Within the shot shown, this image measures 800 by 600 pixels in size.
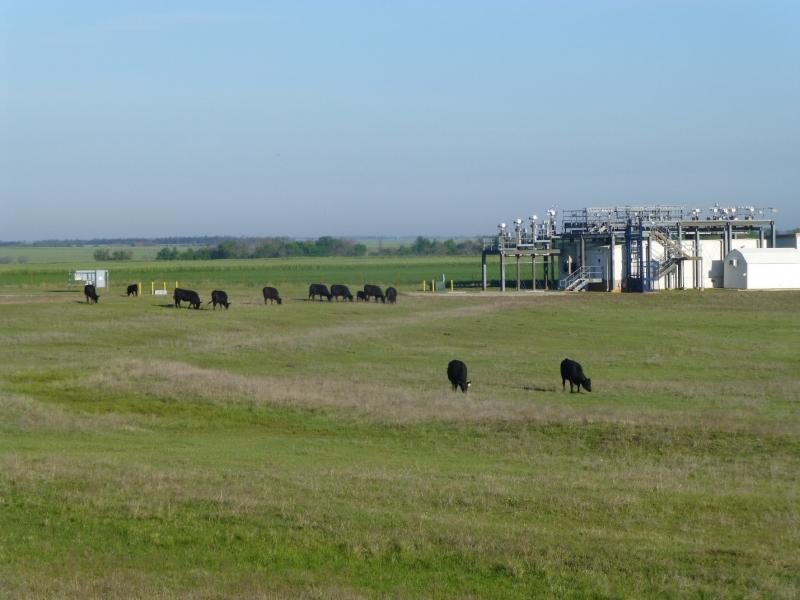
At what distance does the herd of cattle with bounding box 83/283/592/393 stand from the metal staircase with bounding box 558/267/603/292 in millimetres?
15384

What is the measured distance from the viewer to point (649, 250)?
7931 centimetres

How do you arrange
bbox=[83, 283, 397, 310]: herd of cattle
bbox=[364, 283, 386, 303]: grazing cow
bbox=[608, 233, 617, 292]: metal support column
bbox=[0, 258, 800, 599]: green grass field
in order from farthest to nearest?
bbox=[608, 233, 617, 292]: metal support column → bbox=[364, 283, 386, 303]: grazing cow → bbox=[83, 283, 397, 310]: herd of cattle → bbox=[0, 258, 800, 599]: green grass field

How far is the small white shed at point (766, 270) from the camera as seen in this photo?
79125 mm

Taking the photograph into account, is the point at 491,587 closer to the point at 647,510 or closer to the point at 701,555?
the point at 701,555

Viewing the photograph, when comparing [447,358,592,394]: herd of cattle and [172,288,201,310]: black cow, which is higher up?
[172,288,201,310]: black cow

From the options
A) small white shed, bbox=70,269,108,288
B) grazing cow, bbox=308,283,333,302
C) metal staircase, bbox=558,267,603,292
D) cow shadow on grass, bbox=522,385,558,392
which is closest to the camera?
cow shadow on grass, bbox=522,385,558,392

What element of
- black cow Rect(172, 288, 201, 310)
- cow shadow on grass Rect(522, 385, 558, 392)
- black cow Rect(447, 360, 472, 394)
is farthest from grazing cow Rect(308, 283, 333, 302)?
black cow Rect(447, 360, 472, 394)

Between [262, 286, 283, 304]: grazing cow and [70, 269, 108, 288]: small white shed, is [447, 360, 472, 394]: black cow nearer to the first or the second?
[262, 286, 283, 304]: grazing cow

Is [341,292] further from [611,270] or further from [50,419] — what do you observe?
[50,419]

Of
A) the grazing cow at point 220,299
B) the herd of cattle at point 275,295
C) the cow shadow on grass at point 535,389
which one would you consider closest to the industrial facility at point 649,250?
the herd of cattle at point 275,295

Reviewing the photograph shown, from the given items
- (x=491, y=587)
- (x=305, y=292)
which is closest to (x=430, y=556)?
(x=491, y=587)

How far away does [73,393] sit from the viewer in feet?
102

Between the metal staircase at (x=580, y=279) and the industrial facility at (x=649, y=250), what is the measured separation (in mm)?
14

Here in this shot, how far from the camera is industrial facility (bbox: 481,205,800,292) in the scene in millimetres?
79250
